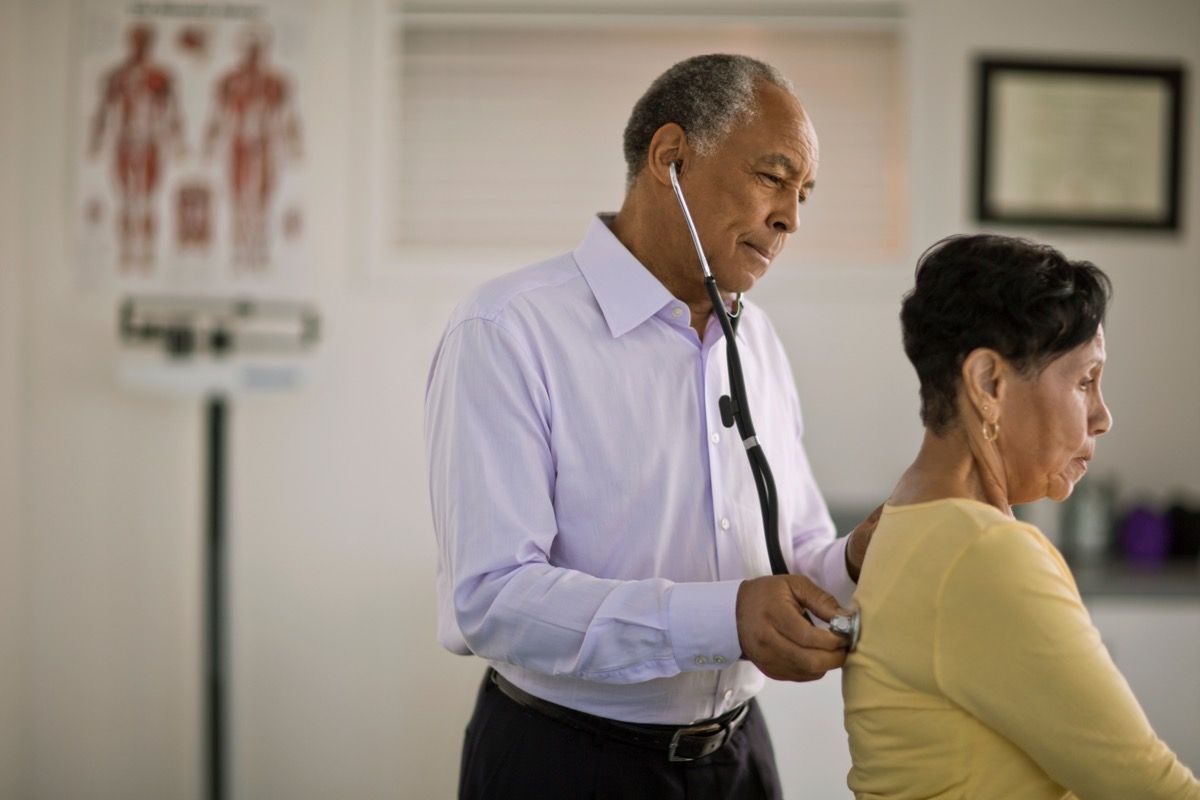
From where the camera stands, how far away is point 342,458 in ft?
9.77

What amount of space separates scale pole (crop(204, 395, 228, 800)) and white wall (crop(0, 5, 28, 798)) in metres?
0.53

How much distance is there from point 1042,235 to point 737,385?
203cm

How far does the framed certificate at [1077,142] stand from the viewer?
2994 millimetres

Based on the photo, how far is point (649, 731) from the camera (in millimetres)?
1389

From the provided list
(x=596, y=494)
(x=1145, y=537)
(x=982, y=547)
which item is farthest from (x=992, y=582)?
(x=1145, y=537)

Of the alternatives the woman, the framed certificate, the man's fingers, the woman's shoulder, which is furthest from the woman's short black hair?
Answer: the framed certificate

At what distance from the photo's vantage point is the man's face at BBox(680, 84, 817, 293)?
1.41m

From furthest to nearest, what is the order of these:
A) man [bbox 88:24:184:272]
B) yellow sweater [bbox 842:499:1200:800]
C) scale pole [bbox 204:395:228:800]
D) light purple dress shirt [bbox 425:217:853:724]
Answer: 1. man [bbox 88:24:184:272]
2. scale pole [bbox 204:395:228:800]
3. light purple dress shirt [bbox 425:217:853:724]
4. yellow sweater [bbox 842:499:1200:800]

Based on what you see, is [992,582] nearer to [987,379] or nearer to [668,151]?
[987,379]

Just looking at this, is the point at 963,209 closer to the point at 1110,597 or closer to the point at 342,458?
the point at 1110,597

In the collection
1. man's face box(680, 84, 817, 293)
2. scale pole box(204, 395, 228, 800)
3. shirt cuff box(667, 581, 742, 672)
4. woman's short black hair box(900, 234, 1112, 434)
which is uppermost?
man's face box(680, 84, 817, 293)

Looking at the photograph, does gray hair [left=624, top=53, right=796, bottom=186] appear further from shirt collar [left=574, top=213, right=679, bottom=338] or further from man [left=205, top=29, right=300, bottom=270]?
man [left=205, top=29, right=300, bottom=270]

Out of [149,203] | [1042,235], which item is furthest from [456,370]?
[1042,235]

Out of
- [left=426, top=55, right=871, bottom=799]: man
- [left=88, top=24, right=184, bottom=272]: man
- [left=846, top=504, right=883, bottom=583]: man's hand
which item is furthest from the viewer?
[left=88, top=24, right=184, bottom=272]: man
